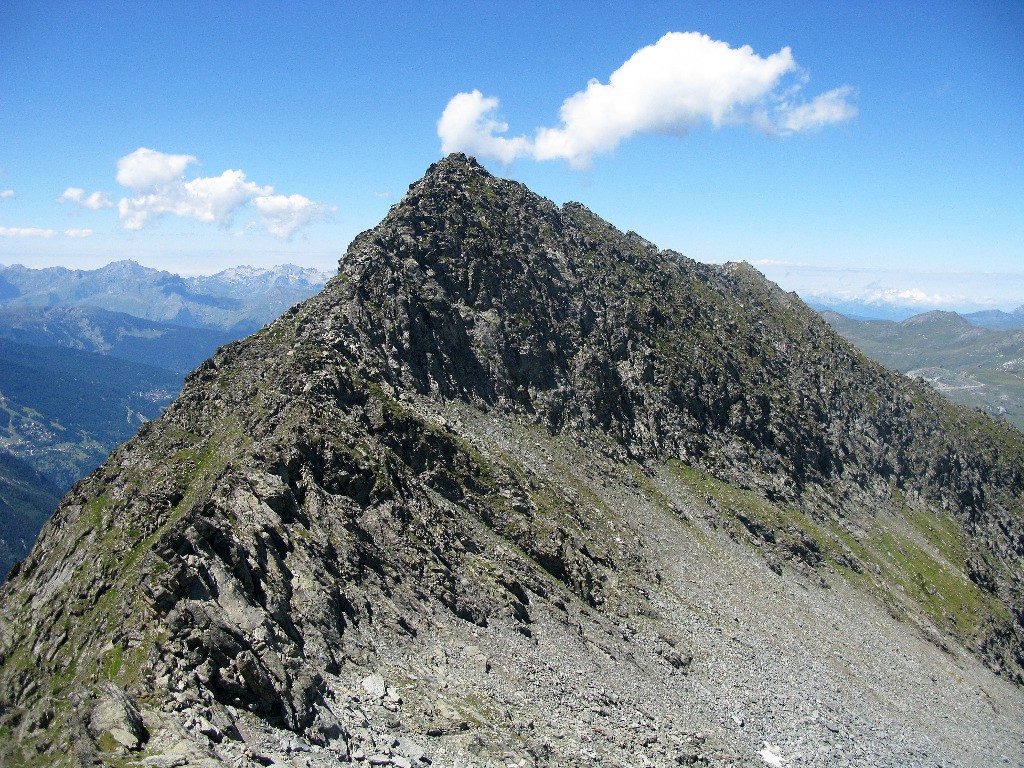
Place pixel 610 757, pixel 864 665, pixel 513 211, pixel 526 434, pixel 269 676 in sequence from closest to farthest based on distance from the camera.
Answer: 1. pixel 269 676
2. pixel 610 757
3. pixel 864 665
4. pixel 526 434
5. pixel 513 211

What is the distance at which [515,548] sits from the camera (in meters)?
67.7

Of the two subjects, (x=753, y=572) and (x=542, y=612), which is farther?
(x=753, y=572)

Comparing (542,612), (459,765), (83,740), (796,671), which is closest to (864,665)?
(796,671)

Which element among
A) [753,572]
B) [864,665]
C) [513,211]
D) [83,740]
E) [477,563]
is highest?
[513,211]

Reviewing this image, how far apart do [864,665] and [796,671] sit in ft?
51.8

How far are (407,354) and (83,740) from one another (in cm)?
6428

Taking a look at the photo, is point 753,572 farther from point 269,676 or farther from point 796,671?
point 269,676

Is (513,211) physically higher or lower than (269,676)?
higher

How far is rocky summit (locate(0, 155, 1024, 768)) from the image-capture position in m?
35.8

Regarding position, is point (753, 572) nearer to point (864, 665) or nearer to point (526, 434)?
point (864, 665)

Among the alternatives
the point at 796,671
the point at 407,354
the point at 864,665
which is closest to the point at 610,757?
the point at 796,671

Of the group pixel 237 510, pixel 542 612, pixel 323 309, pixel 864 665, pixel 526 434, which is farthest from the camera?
pixel 526 434

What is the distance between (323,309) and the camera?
3383 inches

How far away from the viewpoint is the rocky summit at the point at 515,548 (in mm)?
35750
